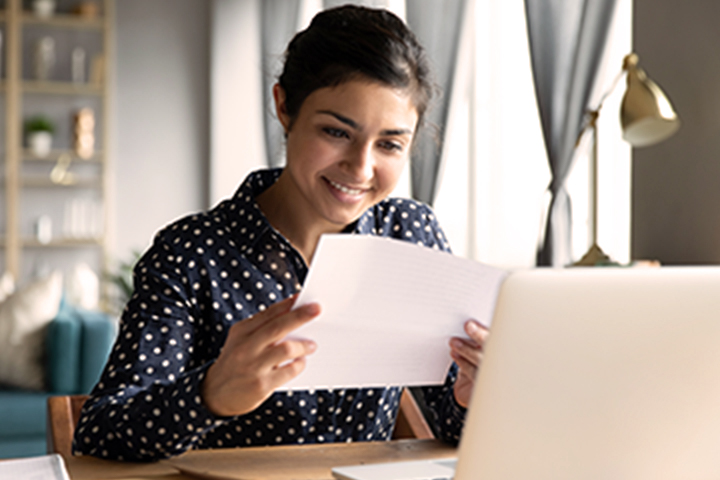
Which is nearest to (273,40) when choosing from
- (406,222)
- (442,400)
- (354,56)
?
(406,222)

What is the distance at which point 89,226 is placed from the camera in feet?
17.4

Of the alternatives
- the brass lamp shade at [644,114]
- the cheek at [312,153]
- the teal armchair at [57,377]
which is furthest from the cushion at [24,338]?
the brass lamp shade at [644,114]

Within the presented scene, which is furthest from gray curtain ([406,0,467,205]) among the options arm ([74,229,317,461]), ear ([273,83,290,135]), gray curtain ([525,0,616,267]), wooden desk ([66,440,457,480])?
wooden desk ([66,440,457,480])

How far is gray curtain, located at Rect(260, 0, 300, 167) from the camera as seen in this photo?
439 cm

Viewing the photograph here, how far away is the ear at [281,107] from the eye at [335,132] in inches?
4.4

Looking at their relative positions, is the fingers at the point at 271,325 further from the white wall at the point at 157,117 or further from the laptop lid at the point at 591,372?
the white wall at the point at 157,117

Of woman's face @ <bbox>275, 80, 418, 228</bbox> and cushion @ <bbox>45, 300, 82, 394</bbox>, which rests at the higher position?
woman's face @ <bbox>275, 80, 418, 228</bbox>

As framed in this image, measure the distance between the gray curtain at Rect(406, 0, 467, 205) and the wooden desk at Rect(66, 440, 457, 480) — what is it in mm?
1559

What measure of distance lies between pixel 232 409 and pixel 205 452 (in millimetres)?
183

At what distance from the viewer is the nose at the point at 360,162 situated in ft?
3.95

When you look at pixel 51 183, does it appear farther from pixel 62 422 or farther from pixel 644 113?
pixel 644 113

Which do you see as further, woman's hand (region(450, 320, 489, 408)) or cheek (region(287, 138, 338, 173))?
cheek (region(287, 138, 338, 173))

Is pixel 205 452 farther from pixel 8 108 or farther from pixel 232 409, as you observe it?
pixel 8 108

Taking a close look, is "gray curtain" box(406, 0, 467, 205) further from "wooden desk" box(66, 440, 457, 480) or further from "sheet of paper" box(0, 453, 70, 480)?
"sheet of paper" box(0, 453, 70, 480)
